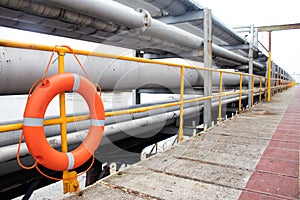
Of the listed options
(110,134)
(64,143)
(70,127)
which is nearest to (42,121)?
(64,143)

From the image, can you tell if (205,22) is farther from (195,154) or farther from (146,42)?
(195,154)

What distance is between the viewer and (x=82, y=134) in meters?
2.33

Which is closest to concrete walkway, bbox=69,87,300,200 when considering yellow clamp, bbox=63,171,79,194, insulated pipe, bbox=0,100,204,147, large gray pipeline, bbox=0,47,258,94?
yellow clamp, bbox=63,171,79,194

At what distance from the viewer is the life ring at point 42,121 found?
132 cm

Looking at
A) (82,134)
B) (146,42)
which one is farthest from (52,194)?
(82,134)

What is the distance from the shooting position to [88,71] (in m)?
2.66

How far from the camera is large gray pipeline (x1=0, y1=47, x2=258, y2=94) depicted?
2.02m

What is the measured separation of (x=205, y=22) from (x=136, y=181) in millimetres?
3635

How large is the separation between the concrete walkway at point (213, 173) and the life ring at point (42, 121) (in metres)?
0.27

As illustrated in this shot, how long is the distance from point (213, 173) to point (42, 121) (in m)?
1.44

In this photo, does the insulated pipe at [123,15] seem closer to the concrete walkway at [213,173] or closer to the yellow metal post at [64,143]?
the yellow metal post at [64,143]

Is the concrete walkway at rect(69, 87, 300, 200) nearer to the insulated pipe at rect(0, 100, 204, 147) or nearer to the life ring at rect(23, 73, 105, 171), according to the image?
the life ring at rect(23, 73, 105, 171)

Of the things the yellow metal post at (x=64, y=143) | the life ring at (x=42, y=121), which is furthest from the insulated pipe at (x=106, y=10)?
the life ring at (x=42, y=121)

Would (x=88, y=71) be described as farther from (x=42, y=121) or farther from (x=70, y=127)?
(x=42, y=121)
